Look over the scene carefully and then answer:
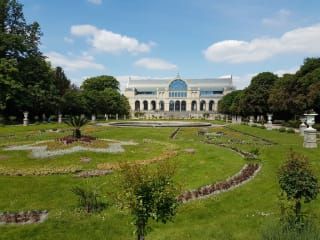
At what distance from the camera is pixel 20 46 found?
50312mm

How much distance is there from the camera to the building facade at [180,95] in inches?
5960

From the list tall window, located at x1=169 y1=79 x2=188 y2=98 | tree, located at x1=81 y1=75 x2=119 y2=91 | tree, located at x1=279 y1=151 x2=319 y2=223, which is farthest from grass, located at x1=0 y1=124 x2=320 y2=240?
tall window, located at x1=169 y1=79 x2=188 y2=98

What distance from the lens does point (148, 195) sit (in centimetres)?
660

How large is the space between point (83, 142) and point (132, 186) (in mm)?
16704

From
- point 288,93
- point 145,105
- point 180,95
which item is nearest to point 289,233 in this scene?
point 288,93

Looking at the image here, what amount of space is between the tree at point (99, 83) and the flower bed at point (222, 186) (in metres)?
90.2

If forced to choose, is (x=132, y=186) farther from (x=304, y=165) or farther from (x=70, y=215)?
(x=304, y=165)

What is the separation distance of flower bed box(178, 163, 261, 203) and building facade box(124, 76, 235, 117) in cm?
13285

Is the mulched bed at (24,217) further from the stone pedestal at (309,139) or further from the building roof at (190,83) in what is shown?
the building roof at (190,83)

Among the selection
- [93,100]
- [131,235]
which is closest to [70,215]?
[131,235]

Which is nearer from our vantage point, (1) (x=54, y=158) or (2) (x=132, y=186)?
(2) (x=132, y=186)


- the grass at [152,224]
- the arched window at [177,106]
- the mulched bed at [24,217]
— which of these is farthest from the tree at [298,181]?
the arched window at [177,106]

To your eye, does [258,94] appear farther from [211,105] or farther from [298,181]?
[211,105]

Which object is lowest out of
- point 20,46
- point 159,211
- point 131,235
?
point 131,235
